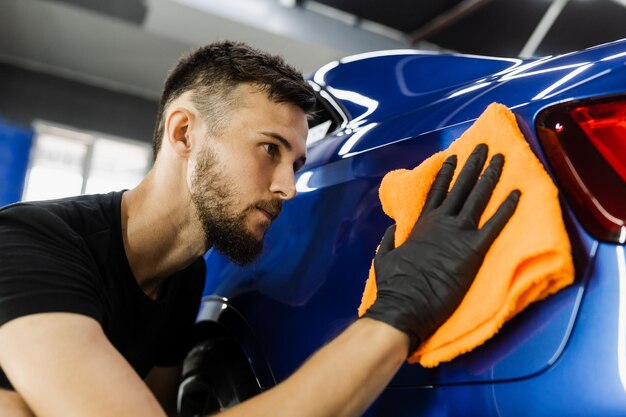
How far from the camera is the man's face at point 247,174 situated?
1126 mm

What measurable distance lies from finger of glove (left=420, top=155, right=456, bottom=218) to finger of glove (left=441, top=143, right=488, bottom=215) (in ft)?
0.06

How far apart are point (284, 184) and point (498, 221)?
493 millimetres

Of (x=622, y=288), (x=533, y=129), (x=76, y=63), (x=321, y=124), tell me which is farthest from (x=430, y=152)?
(x=76, y=63)

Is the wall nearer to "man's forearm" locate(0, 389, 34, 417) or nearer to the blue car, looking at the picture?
the blue car

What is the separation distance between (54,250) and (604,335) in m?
0.82

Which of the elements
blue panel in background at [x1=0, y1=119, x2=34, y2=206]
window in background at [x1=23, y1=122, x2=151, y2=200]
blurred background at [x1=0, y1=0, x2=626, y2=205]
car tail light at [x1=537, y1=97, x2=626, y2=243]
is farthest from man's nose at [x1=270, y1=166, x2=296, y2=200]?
window in background at [x1=23, y1=122, x2=151, y2=200]

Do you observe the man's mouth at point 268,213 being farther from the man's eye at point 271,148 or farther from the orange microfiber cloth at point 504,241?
the orange microfiber cloth at point 504,241

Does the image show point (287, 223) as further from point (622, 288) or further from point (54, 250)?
point (622, 288)

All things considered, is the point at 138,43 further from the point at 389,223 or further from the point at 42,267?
the point at 389,223

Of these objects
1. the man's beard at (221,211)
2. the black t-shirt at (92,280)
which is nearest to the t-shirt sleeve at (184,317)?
the black t-shirt at (92,280)

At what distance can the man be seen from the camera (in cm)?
77

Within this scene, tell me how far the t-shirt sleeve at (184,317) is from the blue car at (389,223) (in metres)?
0.03

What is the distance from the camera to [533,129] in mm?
714

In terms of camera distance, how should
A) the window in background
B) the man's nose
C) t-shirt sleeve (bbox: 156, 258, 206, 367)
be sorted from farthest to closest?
the window in background → t-shirt sleeve (bbox: 156, 258, 206, 367) → the man's nose
